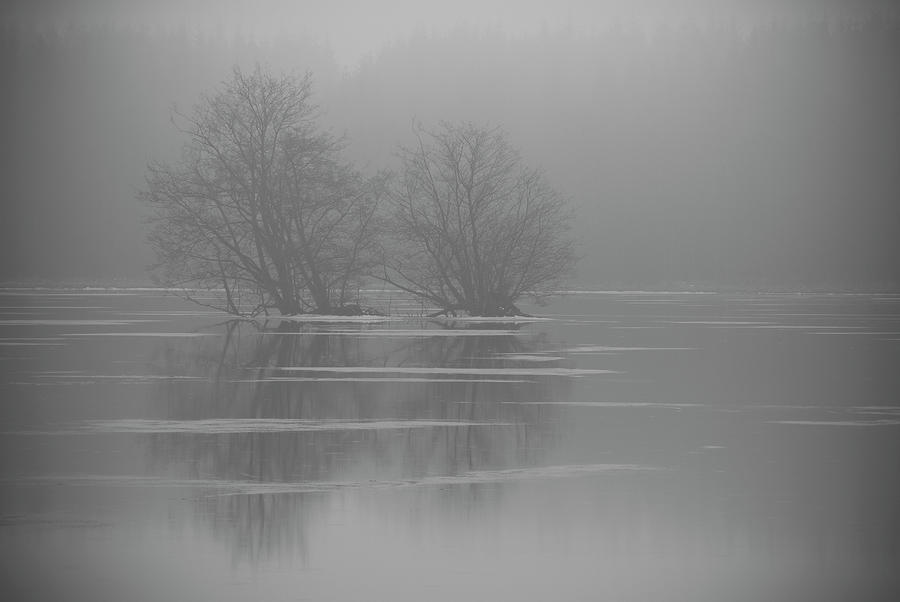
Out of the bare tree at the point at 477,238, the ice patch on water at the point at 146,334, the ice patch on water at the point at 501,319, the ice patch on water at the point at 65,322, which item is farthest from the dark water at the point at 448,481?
the bare tree at the point at 477,238

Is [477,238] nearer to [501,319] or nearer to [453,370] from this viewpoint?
[501,319]

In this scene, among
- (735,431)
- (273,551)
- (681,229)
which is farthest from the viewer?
(681,229)

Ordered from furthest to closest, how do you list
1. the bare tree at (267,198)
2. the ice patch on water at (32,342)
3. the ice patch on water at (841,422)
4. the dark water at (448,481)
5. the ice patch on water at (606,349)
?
1. the bare tree at (267,198)
2. the ice patch on water at (32,342)
3. the ice patch on water at (606,349)
4. the ice patch on water at (841,422)
5. the dark water at (448,481)

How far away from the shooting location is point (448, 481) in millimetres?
12852

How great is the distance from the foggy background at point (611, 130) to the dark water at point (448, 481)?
127272mm

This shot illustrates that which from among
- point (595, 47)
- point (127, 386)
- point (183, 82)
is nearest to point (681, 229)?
point (595, 47)

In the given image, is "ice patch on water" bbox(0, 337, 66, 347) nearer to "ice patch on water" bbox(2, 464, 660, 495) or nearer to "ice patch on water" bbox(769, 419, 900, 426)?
"ice patch on water" bbox(769, 419, 900, 426)

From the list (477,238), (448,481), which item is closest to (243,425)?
(448,481)

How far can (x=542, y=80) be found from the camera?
181750 mm

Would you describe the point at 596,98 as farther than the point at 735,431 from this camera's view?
Yes

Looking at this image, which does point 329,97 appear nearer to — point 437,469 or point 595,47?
point 595,47

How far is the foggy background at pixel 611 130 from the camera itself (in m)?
160

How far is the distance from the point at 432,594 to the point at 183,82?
624ft

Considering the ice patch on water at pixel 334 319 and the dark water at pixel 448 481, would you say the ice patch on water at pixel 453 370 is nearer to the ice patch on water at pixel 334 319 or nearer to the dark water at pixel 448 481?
the dark water at pixel 448 481
